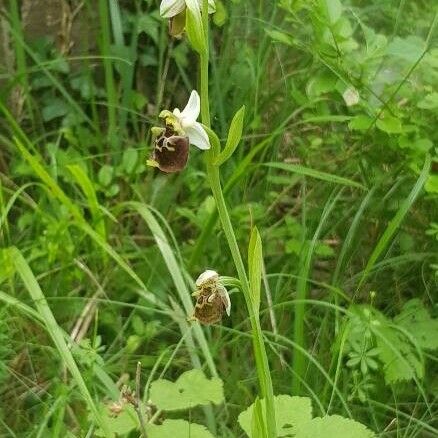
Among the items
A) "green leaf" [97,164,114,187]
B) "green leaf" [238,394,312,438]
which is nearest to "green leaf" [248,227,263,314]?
"green leaf" [238,394,312,438]

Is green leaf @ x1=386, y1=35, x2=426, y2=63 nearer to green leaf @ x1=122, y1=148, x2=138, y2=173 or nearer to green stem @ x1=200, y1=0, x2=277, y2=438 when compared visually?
green stem @ x1=200, y1=0, x2=277, y2=438

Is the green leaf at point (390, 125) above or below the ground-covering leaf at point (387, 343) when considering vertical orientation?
above

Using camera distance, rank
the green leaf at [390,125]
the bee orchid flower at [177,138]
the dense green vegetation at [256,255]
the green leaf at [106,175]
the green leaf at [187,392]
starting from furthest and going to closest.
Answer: the green leaf at [106,175] → the green leaf at [390,125] → the dense green vegetation at [256,255] → the green leaf at [187,392] → the bee orchid flower at [177,138]

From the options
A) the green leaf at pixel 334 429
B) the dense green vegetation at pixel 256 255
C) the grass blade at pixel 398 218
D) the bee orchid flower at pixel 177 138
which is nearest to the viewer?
the bee orchid flower at pixel 177 138

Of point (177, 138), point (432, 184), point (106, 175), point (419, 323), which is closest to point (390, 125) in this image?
point (432, 184)

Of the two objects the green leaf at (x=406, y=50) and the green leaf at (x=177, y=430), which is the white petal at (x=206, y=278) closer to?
the green leaf at (x=177, y=430)

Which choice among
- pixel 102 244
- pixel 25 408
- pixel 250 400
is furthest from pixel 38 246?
pixel 250 400

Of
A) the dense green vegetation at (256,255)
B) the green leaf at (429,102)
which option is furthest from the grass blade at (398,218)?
the green leaf at (429,102)
